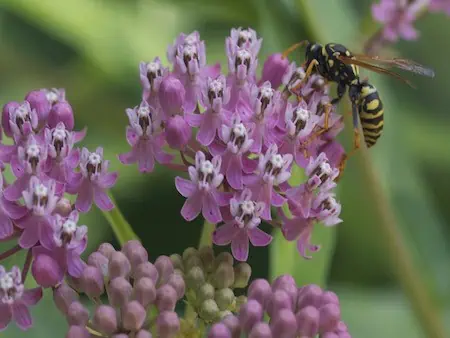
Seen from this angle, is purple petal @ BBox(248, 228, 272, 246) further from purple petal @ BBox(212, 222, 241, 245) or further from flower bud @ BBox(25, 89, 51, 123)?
flower bud @ BBox(25, 89, 51, 123)

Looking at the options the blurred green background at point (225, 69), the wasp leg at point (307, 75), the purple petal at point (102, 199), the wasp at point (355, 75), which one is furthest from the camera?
the blurred green background at point (225, 69)

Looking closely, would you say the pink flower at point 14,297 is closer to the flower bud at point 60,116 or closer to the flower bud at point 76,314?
the flower bud at point 76,314

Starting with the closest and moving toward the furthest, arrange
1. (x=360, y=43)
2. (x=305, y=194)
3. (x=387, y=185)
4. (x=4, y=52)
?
(x=305, y=194), (x=360, y=43), (x=387, y=185), (x=4, y=52)

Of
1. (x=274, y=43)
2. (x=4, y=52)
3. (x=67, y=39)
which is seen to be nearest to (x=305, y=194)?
(x=274, y=43)

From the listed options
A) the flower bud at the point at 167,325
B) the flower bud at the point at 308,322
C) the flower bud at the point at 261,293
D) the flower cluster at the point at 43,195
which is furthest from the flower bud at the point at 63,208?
the flower bud at the point at 308,322

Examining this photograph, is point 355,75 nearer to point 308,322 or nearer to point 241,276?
point 241,276

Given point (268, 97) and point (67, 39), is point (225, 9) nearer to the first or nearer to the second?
point (67, 39)

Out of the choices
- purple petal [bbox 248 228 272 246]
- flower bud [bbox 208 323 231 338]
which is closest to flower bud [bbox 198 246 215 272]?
purple petal [bbox 248 228 272 246]
